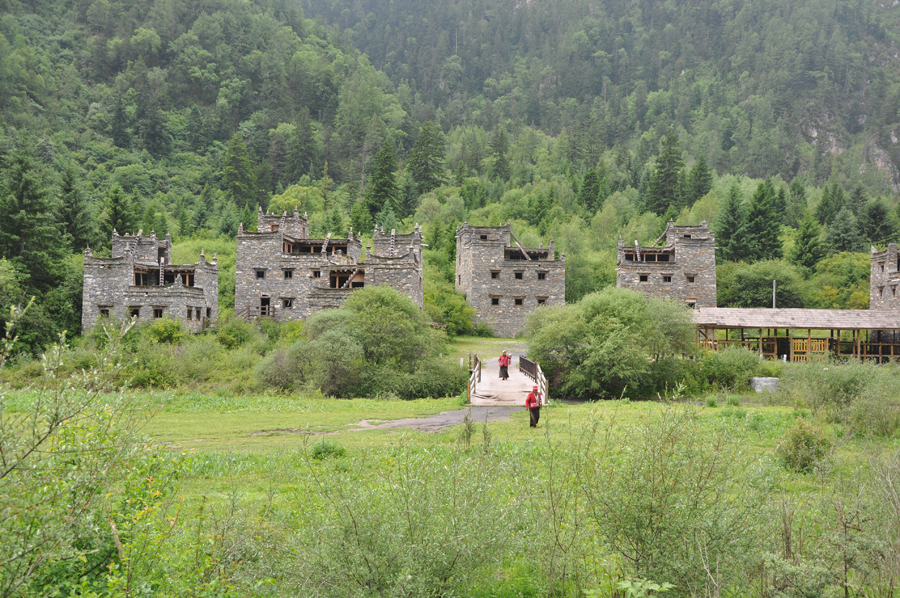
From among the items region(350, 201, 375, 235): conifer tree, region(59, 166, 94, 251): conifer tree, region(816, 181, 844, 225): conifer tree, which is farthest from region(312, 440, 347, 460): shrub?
region(816, 181, 844, 225): conifer tree

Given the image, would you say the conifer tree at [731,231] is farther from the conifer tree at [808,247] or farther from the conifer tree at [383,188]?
the conifer tree at [383,188]

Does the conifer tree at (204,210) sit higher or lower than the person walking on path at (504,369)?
higher

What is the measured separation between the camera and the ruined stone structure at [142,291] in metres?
42.2

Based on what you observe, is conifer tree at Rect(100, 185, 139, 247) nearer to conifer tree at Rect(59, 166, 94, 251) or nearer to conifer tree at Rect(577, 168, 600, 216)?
conifer tree at Rect(59, 166, 94, 251)

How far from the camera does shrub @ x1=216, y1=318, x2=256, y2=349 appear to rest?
4184 centimetres

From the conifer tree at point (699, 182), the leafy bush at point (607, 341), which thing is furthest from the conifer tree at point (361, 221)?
the conifer tree at point (699, 182)

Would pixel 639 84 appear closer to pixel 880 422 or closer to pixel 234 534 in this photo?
pixel 880 422

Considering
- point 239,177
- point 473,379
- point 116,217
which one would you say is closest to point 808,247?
point 473,379

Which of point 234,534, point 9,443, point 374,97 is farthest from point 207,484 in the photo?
point 374,97

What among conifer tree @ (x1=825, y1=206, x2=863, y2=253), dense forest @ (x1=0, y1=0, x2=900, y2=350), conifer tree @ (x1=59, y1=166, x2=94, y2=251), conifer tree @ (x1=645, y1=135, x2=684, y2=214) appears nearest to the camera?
conifer tree @ (x1=59, y1=166, x2=94, y2=251)

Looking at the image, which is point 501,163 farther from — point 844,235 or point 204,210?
point 844,235

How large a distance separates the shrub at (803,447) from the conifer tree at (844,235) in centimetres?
5720

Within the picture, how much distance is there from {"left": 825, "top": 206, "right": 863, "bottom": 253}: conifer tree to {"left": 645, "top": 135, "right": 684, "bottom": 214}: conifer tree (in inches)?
804

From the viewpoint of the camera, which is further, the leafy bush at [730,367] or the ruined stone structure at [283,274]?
the ruined stone structure at [283,274]
